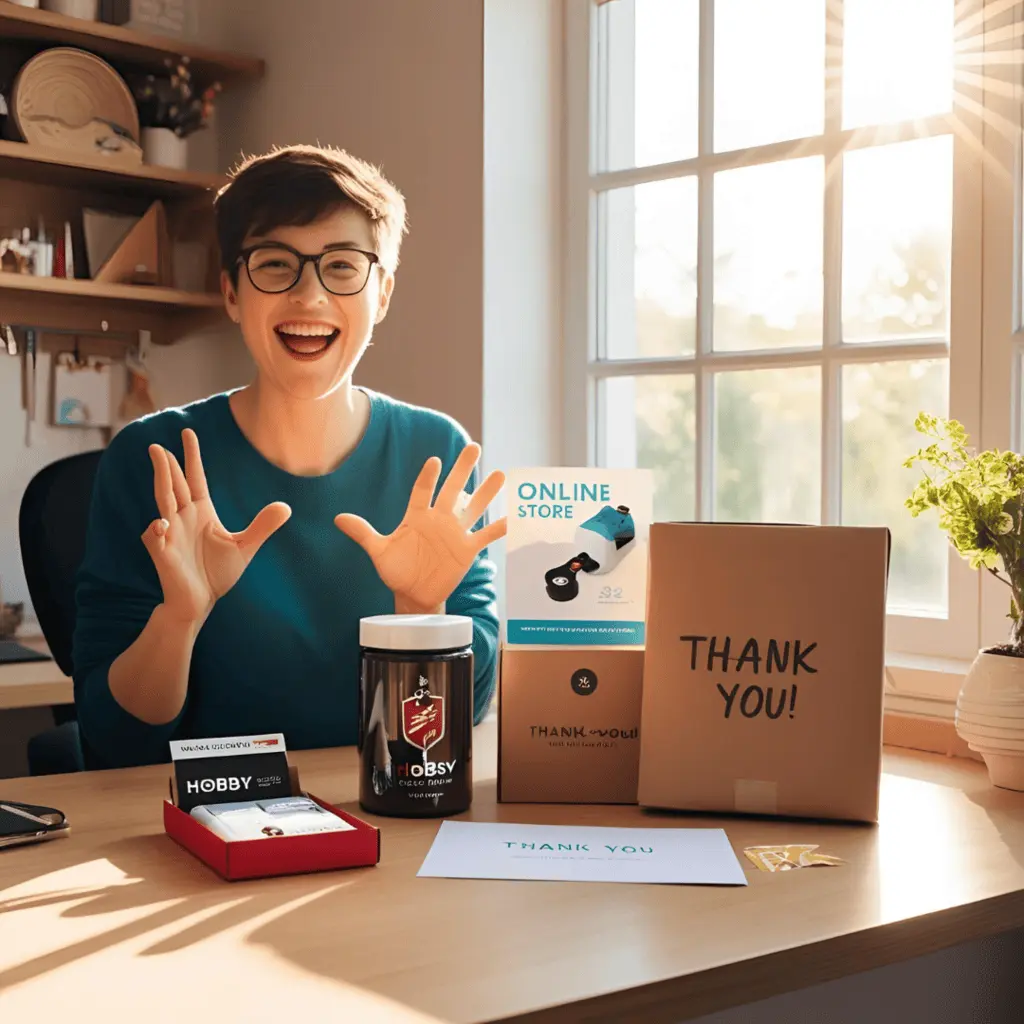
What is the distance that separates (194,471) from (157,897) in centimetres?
58

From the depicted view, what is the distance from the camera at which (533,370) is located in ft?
7.66

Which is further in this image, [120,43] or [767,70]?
[120,43]

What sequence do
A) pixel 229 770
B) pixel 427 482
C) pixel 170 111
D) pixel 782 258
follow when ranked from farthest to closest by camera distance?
1. pixel 170 111
2. pixel 782 258
3. pixel 427 482
4. pixel 229 770

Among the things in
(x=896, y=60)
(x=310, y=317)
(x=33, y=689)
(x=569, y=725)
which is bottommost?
(x=33, y=689)

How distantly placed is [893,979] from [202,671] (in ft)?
3.08

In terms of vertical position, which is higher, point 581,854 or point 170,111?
point 170,111

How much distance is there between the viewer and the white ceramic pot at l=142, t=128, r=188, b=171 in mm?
2926

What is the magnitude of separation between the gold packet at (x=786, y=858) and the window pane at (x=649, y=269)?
1287mm

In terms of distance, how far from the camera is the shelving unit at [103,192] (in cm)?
274

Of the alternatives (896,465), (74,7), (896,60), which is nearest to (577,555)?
(896,465)

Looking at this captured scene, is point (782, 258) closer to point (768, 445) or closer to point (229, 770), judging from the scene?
point (768, 445)

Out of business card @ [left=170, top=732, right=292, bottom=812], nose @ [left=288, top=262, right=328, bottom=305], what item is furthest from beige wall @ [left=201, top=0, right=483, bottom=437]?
business card @ [left=170, top=732, right=292, bottom=812]

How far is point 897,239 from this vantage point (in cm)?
190

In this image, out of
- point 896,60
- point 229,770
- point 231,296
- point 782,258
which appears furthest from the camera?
point 782,258
